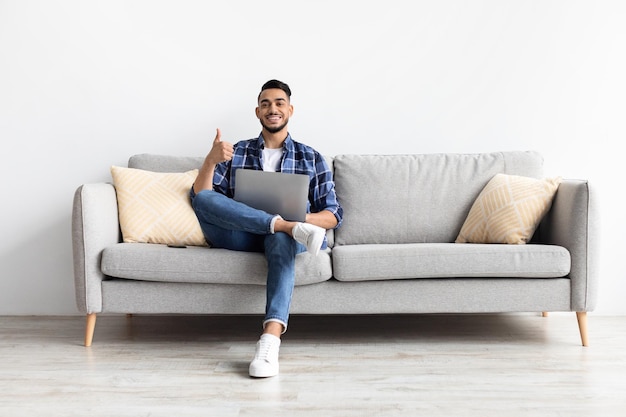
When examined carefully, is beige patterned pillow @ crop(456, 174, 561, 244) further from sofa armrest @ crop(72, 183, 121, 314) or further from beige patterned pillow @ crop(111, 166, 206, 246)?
sofa armrest @ crop(72, 183, 121, 314)

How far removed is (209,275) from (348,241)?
76 cm

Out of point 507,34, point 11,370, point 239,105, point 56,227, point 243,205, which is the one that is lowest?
point 11,370

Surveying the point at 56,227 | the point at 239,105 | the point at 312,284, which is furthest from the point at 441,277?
the point at 56,227

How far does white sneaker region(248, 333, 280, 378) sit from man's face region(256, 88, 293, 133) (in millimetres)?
1026

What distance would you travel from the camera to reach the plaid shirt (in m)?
3.02

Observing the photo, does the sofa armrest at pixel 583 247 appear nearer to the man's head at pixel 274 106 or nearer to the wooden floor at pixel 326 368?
the wooden floor at pixel 326 368

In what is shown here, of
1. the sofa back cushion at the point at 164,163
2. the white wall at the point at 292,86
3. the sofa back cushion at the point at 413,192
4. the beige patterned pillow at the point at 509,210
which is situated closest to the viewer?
the beige patterned pillow at the point at 509,210

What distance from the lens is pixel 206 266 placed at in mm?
2678

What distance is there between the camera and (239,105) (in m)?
3.53

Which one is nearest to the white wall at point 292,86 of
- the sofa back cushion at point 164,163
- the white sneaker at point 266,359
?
the sofa back cushion at point 164,163

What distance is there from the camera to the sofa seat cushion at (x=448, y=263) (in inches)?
105

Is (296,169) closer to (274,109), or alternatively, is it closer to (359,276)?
(274,109)

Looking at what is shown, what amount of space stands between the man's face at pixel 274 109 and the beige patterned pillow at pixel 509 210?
0.97 metres

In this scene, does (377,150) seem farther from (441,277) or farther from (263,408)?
(263,408)
